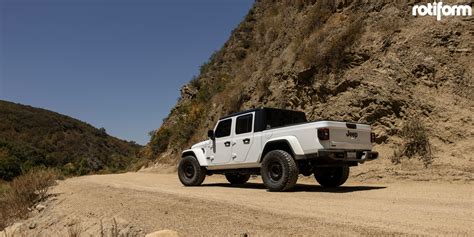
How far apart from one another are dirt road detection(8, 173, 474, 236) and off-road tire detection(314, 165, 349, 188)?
4.62ft

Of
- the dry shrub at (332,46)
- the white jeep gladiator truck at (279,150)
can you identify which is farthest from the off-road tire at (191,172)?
the dry shrub at (332,46)

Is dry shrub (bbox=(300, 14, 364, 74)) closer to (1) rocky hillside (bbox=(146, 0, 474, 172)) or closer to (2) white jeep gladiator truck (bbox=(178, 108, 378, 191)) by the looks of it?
(1) rocky hillside (bbox=(146, 0, 474, 172))

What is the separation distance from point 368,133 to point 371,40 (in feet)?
24.0

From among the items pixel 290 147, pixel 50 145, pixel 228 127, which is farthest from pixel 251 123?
pixel 50 145

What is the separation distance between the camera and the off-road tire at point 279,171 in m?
9.02

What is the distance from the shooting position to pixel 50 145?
7156 cm

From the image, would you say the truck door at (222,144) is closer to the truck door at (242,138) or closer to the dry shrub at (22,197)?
the truck door at (242,138)

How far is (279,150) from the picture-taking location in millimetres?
9438

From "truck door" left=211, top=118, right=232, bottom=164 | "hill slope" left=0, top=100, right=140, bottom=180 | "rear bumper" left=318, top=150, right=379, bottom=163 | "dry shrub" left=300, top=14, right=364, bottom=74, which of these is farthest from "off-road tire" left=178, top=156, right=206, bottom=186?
"hill slope" left=0, top=100, right=140, bottom=180

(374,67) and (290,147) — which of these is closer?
(290,147)

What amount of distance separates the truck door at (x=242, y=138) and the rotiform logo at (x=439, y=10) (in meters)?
9.26

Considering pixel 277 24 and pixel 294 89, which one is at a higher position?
pixel 277 24

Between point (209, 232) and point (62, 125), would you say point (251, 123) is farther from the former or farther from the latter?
point (62, 125)

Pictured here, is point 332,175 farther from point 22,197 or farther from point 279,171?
point 22,197
